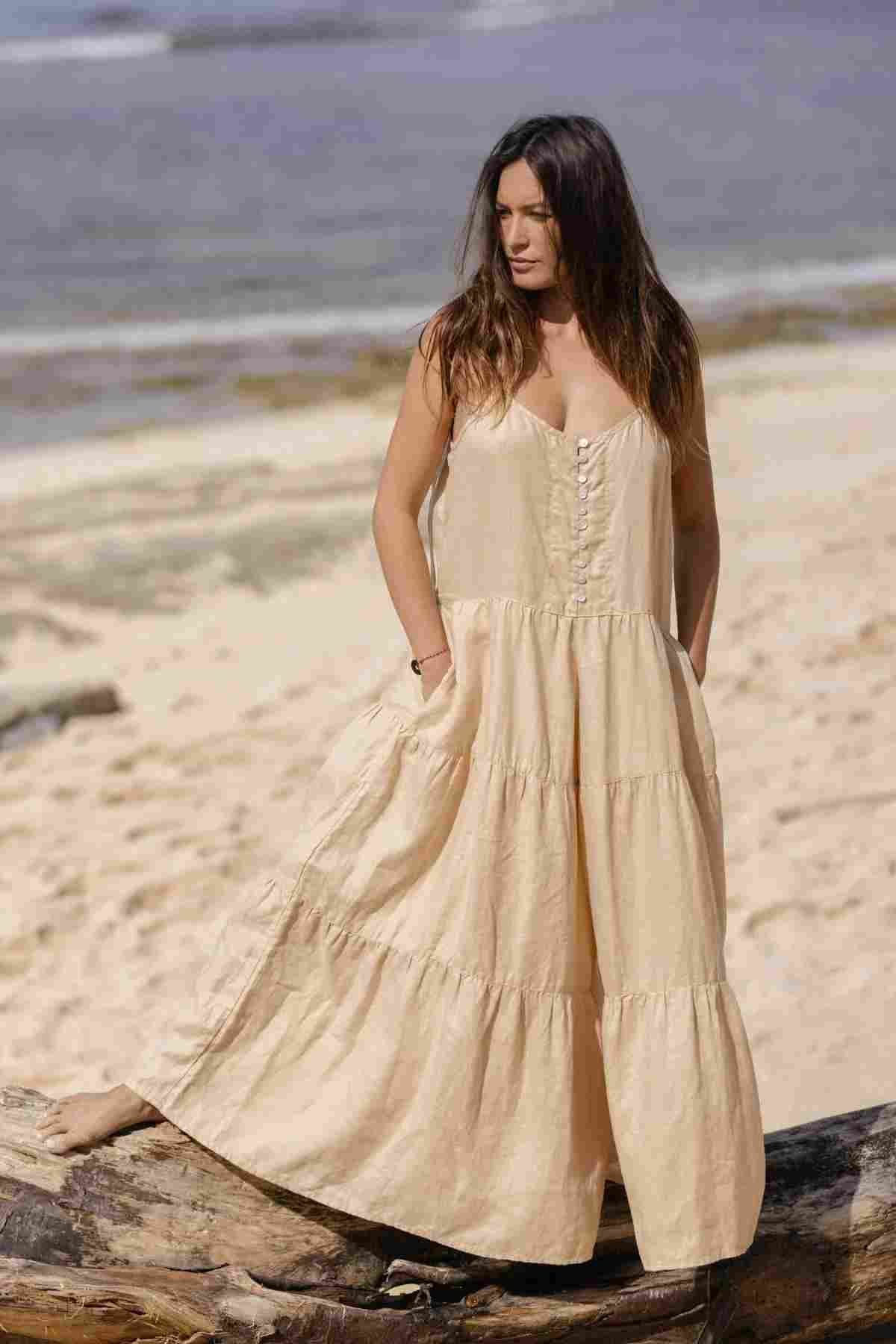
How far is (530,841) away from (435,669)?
0.30 metres

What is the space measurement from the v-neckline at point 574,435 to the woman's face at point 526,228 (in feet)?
0.60

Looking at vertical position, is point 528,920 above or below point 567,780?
below

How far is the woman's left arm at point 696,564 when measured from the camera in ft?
8.46

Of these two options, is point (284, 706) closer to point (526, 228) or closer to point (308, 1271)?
point (308, 1271)

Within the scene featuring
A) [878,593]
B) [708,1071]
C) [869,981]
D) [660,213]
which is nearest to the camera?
[708,1071]

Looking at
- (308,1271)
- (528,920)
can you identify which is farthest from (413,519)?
(308,1271)

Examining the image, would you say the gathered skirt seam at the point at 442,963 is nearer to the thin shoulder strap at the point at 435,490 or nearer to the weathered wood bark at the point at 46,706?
the thin shoulder strap at the point at 435,490

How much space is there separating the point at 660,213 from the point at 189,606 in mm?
17402

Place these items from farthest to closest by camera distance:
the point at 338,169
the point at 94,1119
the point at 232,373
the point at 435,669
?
the point at 338,169
the point at 232,373
the point at 94,1119
the point at 435,669

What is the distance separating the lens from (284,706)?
631 cm

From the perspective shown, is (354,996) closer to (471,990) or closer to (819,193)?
(471,990)

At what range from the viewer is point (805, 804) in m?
5.03

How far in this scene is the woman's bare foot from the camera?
99.3 inches

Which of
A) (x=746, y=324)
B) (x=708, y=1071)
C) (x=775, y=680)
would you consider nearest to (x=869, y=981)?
(x=708, y=1071)
